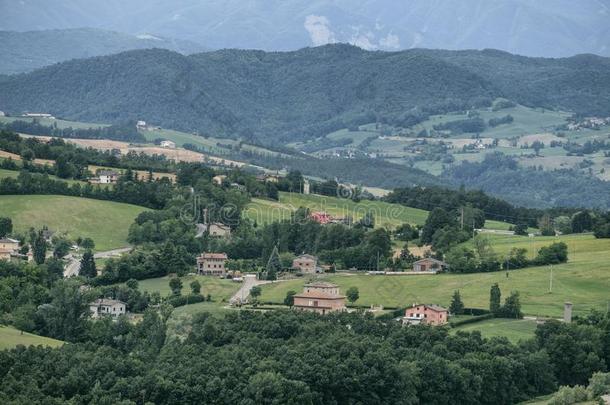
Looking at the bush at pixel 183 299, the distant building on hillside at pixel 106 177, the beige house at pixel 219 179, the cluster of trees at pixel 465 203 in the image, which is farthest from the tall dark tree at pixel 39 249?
the cluster of trees at pixel 465 203

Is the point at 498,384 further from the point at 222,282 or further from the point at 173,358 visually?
the point at 222,282

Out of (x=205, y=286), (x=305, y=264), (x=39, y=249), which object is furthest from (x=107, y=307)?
(x=305, y=264)

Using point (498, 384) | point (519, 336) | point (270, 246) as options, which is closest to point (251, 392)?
point (498, 384)

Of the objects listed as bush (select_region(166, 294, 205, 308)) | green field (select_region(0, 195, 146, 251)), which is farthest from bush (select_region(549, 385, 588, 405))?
green field (select_region(0, 195, 146, 251))

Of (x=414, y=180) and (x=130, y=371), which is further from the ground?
(x=414, y=180)

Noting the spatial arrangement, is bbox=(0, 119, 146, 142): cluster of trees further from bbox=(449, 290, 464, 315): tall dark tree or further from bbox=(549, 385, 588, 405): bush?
bbox=(549, 385, 588, 405): bush

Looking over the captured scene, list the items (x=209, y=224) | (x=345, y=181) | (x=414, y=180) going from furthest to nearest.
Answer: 1. (x=414, y=180)
2. (x=345, y=181)
3. (x=209, y=224)
